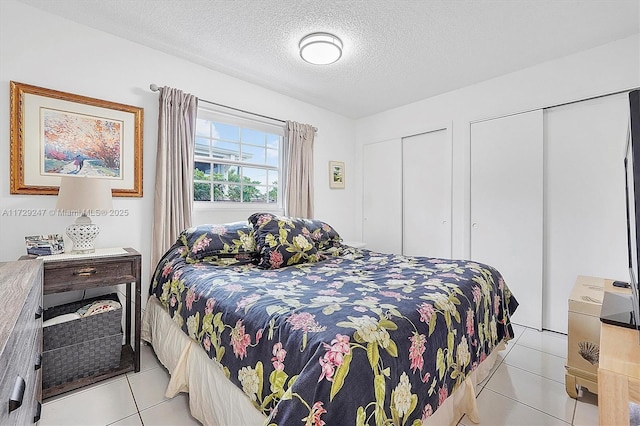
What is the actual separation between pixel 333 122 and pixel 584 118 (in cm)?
267

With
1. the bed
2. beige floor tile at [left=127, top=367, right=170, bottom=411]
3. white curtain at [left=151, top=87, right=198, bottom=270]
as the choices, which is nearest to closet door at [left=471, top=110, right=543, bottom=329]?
the bed

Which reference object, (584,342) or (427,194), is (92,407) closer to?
(584,342)

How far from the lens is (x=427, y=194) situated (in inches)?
142

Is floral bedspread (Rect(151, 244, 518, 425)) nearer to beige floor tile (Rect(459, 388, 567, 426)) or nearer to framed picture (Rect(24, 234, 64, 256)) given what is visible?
beige floor tile (Rect(459, 388, 567, 426))

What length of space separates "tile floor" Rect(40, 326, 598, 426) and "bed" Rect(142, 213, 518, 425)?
0.11 meters

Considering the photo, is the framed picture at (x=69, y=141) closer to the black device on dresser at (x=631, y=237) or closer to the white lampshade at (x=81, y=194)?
the white lampshade at (x=81, y=194)

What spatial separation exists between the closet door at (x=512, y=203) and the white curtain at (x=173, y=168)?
9.61 feet

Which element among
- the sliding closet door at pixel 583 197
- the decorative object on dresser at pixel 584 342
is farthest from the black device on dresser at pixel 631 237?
the sliding closet door at pixel 583 197

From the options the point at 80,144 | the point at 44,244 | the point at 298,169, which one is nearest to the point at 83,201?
the point at 44,244

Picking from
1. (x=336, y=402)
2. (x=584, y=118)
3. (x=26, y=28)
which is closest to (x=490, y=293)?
(x=336, y=402)

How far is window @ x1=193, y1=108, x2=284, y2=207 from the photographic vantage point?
2.90m

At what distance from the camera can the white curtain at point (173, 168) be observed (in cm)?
243

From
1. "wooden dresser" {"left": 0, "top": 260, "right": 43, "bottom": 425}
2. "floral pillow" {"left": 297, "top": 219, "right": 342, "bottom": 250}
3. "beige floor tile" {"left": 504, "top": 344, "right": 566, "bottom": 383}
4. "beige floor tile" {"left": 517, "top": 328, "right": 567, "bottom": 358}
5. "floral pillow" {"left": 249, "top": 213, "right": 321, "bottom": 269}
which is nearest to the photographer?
"wooden dresser" {"left": 0, "top": 260, "right": 43, "bottom": 425}

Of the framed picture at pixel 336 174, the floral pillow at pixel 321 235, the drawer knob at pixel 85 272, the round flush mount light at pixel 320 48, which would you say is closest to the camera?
the drawer knob at pixel 85 272
